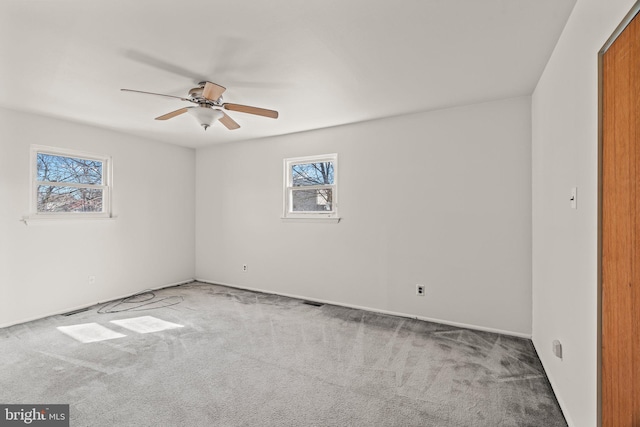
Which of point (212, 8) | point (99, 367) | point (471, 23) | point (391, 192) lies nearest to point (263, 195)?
point (391, 192)

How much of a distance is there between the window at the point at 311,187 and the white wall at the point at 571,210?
2.40 metres

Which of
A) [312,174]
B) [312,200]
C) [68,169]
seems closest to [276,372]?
[312,200]

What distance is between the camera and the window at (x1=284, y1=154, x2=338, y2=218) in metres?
4.30

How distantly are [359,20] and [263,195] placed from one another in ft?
10.8

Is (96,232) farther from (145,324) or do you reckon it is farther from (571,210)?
(571,210)

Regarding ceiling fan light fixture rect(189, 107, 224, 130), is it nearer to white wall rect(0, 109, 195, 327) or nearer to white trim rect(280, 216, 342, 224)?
white trim rect(280, 216, 342, 224)

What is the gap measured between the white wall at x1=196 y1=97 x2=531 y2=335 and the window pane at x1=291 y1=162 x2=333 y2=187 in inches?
9.0

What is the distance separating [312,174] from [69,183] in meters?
3.15

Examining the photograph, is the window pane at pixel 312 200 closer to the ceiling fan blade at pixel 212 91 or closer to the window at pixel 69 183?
the ceiling fan blade at pixel 212 91

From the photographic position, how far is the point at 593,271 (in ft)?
4.76

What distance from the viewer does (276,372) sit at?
2449mm

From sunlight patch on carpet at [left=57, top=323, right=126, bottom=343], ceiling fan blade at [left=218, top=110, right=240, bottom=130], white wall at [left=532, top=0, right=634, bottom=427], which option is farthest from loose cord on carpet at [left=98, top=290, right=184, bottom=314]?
white wall at [left=532, top=0, right=634, bottom=427]

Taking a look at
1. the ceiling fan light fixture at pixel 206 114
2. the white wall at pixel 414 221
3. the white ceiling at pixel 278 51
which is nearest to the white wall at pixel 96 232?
the white ceiling at pixel 278 51

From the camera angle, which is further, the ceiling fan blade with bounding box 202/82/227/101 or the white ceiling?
the ceiling fan blade with bounding box 202/82/227/101
